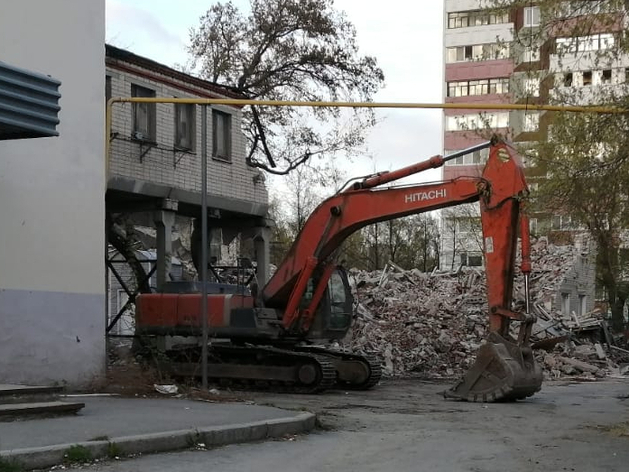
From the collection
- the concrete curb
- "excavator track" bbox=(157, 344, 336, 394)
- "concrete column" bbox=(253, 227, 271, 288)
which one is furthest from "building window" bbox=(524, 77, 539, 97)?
"concrete column" bbox=(253, 227, 271, 288)

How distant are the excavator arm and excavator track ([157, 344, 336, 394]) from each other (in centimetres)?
72

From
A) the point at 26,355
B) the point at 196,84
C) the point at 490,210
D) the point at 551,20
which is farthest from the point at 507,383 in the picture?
the point at 196,84

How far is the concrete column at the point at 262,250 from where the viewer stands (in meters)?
25.0

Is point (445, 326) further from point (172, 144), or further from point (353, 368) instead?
point (172, 144)

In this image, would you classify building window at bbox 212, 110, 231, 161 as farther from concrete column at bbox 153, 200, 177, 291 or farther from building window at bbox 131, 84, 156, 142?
concrete column at bbox 153, 200, 177, 291

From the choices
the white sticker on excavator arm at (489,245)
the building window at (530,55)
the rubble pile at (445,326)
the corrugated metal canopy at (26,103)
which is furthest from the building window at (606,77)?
the rubble pile at (445,326)

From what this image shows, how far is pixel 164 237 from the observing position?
869 inches

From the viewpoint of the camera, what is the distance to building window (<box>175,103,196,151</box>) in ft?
75.5

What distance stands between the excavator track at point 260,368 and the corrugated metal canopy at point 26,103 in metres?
6.90

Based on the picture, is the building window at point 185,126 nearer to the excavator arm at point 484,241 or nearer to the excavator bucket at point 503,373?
the excavator arm at point 484,241

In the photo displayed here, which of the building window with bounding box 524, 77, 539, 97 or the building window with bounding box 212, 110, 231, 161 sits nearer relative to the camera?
the building window with bounding box 524, 77, 539, 97

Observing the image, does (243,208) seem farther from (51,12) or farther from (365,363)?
(51,12)

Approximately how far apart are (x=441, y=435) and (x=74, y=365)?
6.22m

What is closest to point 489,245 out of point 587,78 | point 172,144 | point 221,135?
A: point 587,78
